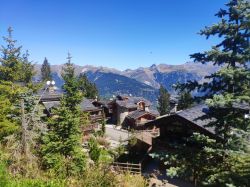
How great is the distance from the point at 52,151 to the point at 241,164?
1483 centimetres

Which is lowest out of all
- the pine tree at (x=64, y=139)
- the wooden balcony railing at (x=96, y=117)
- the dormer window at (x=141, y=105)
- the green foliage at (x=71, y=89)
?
the dormer window at (x=141, y=105)

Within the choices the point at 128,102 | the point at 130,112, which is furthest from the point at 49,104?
the point at 128,102

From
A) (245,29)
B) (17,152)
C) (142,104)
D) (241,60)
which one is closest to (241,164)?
(241,60)

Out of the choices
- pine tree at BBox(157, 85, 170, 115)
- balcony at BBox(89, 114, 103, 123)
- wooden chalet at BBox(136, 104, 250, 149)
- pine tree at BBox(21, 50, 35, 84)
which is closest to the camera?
wooden chalet at BBox(136, 104, 250, 149)

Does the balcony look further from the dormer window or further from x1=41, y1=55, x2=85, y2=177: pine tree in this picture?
x1=41, y1=55, x2=85, y2=177: pine tree

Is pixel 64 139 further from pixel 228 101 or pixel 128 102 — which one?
pixel 128 102

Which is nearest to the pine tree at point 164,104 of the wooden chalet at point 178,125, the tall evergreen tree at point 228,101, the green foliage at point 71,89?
the wooden chalet at point 178,125

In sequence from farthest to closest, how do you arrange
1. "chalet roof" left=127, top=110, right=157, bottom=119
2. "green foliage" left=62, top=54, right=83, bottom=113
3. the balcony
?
"chalet roof" left=127, top=110, right=157, bottom=119 < the balcony < "green foliage" left=62, top=54, right=83, bottom=113

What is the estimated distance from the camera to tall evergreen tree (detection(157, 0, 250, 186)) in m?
14.1

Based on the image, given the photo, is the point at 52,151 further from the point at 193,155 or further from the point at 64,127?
the point at 193,155

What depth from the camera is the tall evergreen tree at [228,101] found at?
46.2 ft

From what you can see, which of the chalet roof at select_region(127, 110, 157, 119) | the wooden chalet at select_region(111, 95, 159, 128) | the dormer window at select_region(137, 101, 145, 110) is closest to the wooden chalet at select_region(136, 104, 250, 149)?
the chalet roof at select_region(127, 110, 157, 119)

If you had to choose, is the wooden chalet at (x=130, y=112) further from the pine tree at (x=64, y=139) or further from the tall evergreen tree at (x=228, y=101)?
the tall evergreen tree at (x=228, y=101)

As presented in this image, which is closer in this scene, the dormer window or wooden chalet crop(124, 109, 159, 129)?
wooden chalet crop(124, 109, 159, 129)
